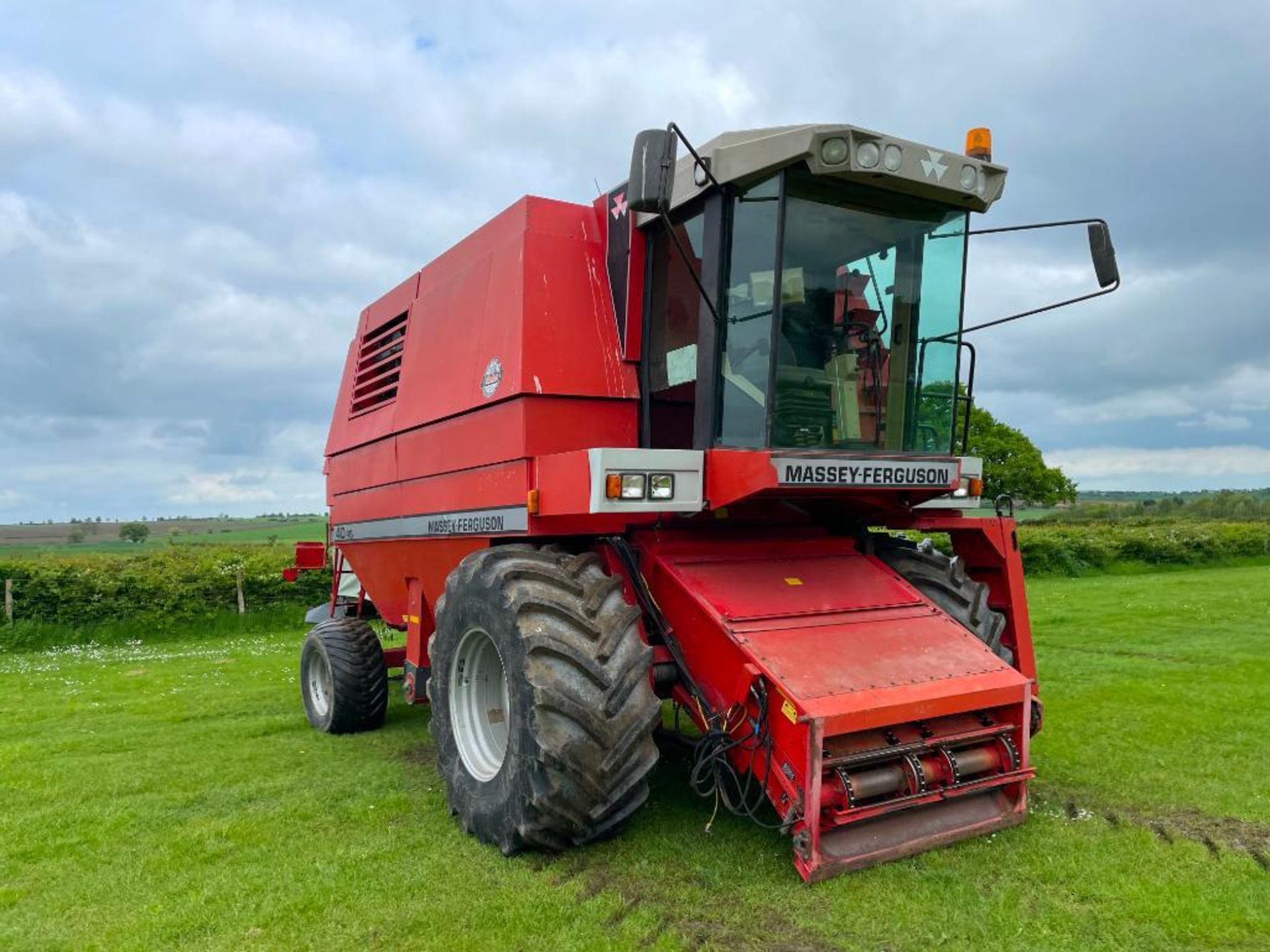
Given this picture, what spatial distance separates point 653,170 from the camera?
441 cm

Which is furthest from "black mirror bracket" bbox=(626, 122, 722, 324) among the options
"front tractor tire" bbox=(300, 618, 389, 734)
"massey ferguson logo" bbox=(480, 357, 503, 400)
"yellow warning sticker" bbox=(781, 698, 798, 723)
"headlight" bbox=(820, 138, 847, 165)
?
"front tractor tire" bbox=(300, 618, 389, 734)

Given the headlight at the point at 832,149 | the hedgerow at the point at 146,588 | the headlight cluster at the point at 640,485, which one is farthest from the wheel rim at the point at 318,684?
the hedgerow at the point at 146,588

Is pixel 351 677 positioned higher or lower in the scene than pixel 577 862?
higher

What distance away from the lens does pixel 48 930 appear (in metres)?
4.04

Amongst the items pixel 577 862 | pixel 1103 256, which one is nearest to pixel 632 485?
pixel 577 862

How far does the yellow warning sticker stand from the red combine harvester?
0.02m

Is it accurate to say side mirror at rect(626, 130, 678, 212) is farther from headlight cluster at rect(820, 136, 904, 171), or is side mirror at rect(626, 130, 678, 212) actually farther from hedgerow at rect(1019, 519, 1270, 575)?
hedgerow at rect(1019, 519, 1270, 575)

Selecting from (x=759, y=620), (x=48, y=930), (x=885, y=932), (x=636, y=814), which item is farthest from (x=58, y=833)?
(x=885, y=932)

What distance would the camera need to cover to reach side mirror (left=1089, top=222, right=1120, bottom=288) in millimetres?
5055

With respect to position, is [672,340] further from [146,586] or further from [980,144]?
[146,586]

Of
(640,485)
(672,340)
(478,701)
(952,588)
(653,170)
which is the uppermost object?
(653,170)

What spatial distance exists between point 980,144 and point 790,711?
3.36 metres

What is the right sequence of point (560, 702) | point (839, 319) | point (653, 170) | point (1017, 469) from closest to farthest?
point (560, 702) < point (653, 170) < point (839, 319) < point (1017, 469)

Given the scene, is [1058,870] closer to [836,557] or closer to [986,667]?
[986,667]
